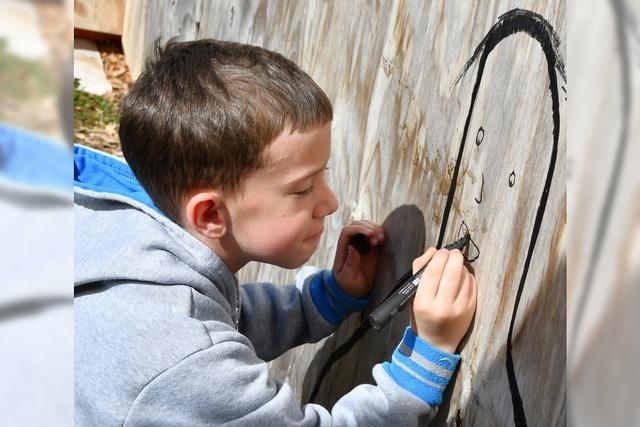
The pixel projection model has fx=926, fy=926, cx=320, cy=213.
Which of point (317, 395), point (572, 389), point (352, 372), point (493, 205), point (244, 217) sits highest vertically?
point (572, 389)

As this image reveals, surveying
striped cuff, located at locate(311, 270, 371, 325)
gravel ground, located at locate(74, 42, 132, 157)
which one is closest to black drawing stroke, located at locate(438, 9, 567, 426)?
striped cuff, located at locate(311, 270, 371, 325)

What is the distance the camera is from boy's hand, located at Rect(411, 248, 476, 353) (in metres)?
1.58

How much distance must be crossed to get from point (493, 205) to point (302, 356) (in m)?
1.08

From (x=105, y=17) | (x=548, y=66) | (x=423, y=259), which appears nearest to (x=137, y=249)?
(x=423, y=259)

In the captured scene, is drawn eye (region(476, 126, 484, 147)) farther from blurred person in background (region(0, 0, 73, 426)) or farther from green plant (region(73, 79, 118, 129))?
green plant (region(73, 79, 118, 129))

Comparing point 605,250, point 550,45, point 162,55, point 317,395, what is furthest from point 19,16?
point 317,395

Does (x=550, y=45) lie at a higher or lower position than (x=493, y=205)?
higher

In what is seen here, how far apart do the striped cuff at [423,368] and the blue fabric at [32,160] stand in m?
1.16

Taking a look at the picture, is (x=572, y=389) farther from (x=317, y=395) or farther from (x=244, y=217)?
(x=317, y=395)

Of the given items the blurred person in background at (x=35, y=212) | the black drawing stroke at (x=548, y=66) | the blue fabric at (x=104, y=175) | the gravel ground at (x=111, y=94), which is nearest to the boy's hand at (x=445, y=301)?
the black drawing stroke at (x=548, y=66)

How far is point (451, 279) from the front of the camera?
158 cm

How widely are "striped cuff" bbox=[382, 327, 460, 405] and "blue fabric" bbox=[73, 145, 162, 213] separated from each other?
66cm

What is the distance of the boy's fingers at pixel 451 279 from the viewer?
158 cm

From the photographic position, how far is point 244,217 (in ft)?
5.92
